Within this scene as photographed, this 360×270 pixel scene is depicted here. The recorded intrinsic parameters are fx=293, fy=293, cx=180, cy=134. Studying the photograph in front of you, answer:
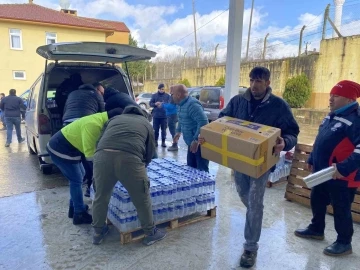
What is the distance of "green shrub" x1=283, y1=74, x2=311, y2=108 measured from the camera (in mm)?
13070

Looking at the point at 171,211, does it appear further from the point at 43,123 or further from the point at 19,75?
the point at 19,75

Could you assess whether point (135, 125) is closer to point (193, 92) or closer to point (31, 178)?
point (31, 178)

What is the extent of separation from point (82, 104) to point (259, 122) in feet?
7.68

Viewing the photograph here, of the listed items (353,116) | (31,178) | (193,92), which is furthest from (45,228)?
(193,92)

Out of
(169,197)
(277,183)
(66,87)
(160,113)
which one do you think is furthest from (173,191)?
(160,113)

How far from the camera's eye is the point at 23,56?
20.2 metres

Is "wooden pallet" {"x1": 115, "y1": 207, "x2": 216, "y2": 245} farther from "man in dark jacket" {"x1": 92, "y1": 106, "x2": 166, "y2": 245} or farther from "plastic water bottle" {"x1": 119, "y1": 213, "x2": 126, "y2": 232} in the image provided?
"man in dark jacket" {"x1": 92, "y1": 106, "x2": 166, "y2": 245}

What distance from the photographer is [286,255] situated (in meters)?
2.87

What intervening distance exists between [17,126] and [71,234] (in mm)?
6503

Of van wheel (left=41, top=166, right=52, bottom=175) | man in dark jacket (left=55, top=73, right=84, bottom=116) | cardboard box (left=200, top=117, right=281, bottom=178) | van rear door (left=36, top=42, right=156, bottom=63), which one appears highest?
van rear door (left=36, top=42, right=156, bottom=63)

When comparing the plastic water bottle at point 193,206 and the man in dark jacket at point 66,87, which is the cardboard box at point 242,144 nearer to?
the plastic water bottle at point 193,206

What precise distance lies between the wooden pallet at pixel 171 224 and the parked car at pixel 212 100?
237 inches

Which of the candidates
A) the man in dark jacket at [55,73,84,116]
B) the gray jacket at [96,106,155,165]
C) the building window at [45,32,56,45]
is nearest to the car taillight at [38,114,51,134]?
the man in dark jacket at [55,73,84,116]

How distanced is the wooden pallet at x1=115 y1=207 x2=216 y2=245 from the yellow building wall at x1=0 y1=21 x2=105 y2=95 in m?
20.2
